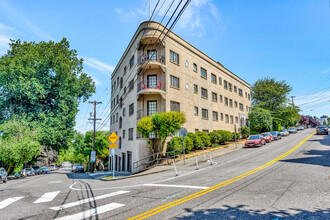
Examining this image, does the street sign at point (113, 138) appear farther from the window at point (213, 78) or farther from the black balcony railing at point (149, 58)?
the window at point (213, 78)

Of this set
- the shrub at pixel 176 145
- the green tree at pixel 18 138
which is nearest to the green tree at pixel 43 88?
the green tree at pixel 18 138

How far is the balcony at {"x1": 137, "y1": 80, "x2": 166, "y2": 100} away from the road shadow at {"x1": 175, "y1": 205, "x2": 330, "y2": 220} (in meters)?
17.3

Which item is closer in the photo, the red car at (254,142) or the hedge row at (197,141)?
the hedge row at (197,141)

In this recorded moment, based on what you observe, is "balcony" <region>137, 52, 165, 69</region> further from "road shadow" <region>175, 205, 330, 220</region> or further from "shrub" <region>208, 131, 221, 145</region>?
"road shadow" <region>175, 205, 330, 220</region>

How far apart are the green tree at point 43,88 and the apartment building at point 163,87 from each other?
308 inches

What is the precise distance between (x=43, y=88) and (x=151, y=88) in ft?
50.9

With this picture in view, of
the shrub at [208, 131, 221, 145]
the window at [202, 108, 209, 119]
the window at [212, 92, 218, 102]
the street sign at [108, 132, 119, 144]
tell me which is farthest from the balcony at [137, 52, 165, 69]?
the window at [212, 92, 218, 102]

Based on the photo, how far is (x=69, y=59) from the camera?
31609mm

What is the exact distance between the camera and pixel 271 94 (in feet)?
→ 174

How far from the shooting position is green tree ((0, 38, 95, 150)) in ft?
80.5

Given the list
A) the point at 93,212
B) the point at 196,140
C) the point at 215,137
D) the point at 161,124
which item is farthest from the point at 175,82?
the point at 93,212

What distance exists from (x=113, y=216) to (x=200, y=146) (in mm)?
19063

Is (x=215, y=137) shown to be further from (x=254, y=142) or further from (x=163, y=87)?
(x=163, y=87)

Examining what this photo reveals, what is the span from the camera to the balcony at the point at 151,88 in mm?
21938
